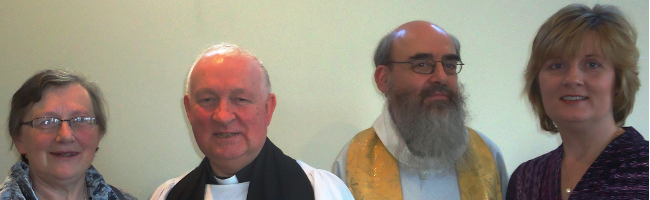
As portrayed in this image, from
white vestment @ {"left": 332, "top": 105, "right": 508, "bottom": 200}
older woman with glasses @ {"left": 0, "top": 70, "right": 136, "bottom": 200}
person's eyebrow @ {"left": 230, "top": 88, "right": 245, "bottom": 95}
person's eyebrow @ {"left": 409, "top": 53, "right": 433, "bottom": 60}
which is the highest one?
person's eyebrow @ {"left": 409, "top": 53, "right": 433, "bottom": 60}

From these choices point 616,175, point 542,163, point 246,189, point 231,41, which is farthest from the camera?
point 231,41

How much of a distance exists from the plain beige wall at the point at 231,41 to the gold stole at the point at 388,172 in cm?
78

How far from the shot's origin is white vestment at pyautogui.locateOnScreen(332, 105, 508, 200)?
8.27 feet

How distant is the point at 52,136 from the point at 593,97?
2.24m

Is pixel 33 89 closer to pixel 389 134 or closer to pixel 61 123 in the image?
pixel 61 123

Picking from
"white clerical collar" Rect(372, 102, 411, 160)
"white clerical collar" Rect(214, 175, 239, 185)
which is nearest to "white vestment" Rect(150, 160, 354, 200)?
"white clerical collar" Rect(214, 175, 239, 185)

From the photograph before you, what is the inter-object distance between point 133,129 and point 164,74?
15.6 inches

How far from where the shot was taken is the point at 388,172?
2557 mm

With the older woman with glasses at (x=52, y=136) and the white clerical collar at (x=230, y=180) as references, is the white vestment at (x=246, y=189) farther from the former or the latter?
the older woman with glasses at (x=52, y=136)

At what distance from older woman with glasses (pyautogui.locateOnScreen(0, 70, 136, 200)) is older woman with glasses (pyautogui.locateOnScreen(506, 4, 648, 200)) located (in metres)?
2.02

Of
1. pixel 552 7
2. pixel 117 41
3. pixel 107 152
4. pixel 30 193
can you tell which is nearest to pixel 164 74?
pixel 117 41

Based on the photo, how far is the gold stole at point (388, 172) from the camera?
8.18 feet

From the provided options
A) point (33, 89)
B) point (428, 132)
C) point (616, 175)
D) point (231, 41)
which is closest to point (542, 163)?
point (616, 175)

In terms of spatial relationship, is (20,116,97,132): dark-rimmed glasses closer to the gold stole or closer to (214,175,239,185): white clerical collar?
(214,175,239,185): white clerical collar
